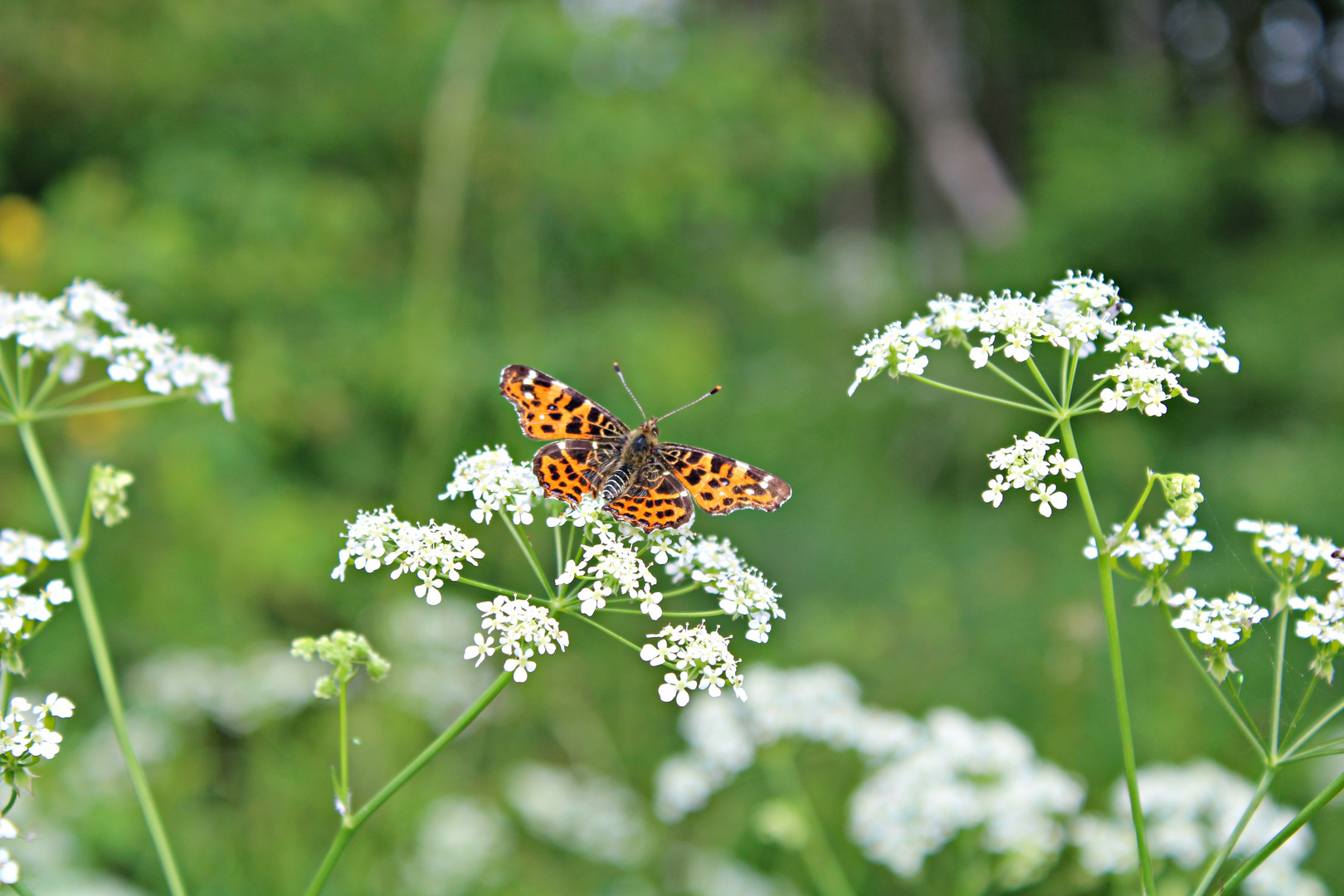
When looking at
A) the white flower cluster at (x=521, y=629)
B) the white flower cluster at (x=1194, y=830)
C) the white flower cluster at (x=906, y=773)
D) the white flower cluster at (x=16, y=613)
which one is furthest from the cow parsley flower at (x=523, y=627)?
the white flower cluster at (x=1194, y=830)

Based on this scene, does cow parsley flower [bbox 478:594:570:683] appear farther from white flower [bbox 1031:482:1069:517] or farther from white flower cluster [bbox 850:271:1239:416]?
white flower [bbox 1031:482:1069:517]

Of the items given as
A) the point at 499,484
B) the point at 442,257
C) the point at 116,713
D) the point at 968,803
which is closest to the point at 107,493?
the point at 116,713

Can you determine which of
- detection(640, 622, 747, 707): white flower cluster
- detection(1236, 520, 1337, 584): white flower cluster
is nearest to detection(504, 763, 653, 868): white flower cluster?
detection(640, 622, 747, 707): white flower cluster

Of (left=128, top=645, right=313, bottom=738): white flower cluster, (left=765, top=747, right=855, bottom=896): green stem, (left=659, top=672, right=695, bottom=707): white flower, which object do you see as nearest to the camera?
(left=659, top=672, right=695, bottom=707): white flower

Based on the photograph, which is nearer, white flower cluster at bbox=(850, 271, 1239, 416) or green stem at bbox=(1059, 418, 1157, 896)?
green stem at bbox=(1059, 418, 1157, 896)

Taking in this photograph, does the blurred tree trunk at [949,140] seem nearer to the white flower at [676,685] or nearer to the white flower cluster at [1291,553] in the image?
the white flower cluster at [1291,553]

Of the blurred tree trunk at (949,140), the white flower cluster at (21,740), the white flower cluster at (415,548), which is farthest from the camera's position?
the blurred tree trunk at (949,140)
